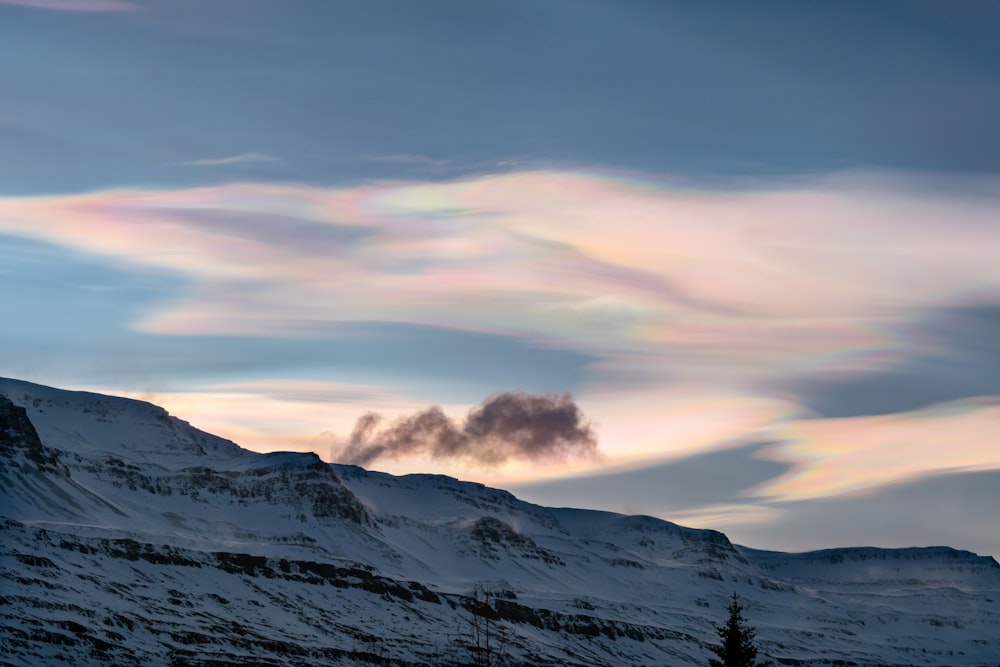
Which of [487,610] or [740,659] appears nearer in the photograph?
[487,610]

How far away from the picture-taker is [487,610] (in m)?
84.4

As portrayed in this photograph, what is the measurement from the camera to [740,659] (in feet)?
297

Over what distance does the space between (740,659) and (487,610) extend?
17.3m
